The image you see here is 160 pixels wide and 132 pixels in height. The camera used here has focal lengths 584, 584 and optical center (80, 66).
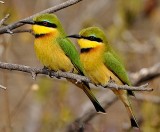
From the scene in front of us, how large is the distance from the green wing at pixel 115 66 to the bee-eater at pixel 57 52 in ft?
0.58

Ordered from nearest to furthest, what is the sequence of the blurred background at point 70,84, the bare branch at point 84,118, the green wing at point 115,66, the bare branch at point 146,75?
1. the green wing at point 115,66
2. the bare branch at point 84,118
3. the bare branch at point 146,75
4. the blurred background at point 70,84

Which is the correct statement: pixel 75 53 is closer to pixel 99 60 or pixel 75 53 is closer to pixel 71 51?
pixel 71 51

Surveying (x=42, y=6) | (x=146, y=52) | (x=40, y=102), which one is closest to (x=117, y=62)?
(x=40, y=102)

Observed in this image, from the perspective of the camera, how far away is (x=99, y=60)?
9.70 ft

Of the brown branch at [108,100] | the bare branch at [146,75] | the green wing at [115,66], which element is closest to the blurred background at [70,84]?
the brown branch at [108,100]

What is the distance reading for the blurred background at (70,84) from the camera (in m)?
4.25

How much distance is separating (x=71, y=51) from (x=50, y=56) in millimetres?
108

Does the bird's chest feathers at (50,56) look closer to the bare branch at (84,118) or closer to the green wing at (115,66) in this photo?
the green wing at (115,66)

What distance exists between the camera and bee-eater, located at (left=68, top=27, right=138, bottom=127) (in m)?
2.80

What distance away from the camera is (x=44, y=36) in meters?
2.87

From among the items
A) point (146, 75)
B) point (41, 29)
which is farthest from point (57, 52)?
point (146, 75)

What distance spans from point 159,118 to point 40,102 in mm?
1130

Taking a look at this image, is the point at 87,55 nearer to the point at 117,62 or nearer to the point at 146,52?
the point at 117,62

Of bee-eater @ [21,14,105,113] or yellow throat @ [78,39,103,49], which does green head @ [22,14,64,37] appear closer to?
bee-eater @ [21,14,105,113]
